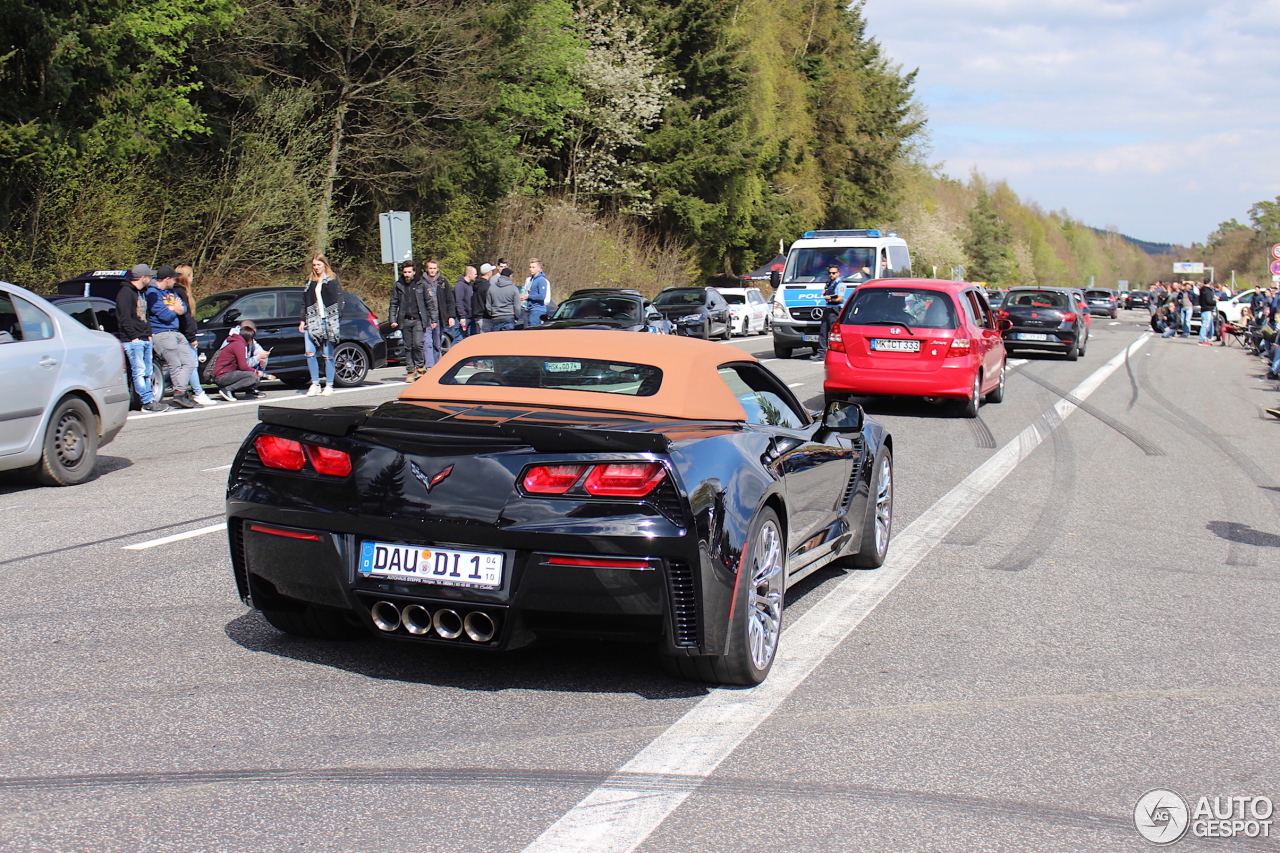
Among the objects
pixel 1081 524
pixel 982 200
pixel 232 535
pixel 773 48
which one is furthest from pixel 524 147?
pixel 982 200

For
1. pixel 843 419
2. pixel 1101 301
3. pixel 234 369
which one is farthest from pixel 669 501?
pixel 1101 301

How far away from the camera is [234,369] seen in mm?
16734

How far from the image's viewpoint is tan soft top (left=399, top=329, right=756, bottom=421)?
16.9ft

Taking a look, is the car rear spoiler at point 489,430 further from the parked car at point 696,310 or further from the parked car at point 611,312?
the parked car at point 696,310

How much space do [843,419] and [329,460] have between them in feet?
8.90

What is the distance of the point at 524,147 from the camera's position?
146 ft

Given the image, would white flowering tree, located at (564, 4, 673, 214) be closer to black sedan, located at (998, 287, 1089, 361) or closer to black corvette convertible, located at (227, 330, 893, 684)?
black sedan, located at (998, 287, 1089, 361)

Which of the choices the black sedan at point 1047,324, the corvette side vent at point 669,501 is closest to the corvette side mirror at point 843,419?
the corvette side vent at point 669,501

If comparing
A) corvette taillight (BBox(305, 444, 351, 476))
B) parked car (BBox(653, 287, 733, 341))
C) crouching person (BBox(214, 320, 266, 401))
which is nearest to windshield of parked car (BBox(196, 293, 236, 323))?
crouching person (BBox(214, 320, 266, 401))

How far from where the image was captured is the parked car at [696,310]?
103 ft

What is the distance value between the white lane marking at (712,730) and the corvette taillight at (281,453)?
5.54ft

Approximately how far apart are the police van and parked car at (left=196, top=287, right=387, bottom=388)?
959cm

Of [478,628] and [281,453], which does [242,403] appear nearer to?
[281,453]

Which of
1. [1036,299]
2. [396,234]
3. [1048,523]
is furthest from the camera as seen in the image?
[1036,299]
